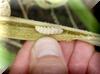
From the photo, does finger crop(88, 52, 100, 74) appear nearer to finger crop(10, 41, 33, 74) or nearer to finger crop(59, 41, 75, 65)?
finger crop(59, 41, 75, 65)

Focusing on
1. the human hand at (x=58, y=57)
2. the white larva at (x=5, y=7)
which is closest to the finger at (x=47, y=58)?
the human hand at (x=58, y=57)

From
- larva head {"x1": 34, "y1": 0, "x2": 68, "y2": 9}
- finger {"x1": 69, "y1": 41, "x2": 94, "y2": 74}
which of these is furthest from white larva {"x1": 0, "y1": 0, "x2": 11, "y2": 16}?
finger {"x1": 69, "y1": 41, "x2": 94, "y2": 74}

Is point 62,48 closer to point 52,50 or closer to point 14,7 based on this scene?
point 52,50

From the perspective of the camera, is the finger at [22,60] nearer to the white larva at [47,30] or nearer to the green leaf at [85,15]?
the white larva at [47,30]

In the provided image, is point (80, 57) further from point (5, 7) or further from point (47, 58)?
point (5, 7)

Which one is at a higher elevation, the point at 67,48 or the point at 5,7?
the point at 5,7

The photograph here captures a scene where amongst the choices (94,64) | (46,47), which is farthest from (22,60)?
(94,64)
